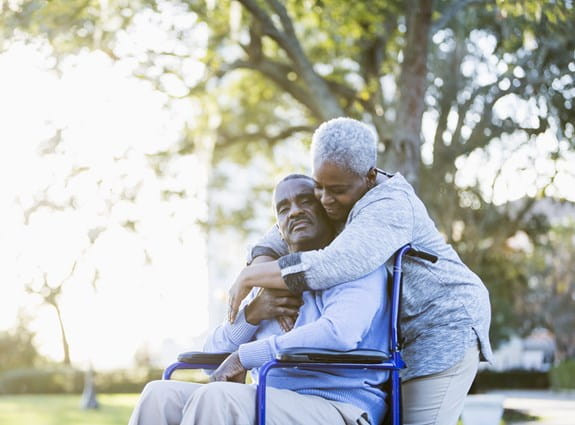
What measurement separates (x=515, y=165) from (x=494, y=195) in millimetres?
1269

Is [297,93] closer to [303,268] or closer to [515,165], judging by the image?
[515,165]

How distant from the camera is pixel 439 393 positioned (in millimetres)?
2861

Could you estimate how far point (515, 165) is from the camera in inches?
461

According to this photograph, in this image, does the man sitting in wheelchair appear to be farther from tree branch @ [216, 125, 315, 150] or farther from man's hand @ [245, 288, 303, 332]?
tree branch @ [216, 125, 315, 150]

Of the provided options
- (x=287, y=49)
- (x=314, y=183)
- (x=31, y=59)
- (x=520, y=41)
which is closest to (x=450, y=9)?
(x=520, y=41)

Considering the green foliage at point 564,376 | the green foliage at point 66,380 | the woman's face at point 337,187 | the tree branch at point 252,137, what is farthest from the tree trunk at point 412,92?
the green foliage at point 66,380

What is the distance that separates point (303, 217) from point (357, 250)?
0.35 meters

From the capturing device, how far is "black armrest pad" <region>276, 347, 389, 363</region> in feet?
7.97

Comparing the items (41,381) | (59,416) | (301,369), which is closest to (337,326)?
(301,369)

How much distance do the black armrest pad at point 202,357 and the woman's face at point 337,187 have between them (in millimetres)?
586

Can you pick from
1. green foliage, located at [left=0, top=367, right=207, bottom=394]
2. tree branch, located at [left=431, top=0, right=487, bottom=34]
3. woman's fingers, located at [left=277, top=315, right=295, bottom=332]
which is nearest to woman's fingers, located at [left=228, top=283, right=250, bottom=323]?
woman's fingers, located at [left=277, top=315, right=295, bottom=332]

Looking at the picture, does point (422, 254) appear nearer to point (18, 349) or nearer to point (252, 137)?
point (252, 137)

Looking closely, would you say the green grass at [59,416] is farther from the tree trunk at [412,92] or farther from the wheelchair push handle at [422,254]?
the wheelchair push handle at [422,254]

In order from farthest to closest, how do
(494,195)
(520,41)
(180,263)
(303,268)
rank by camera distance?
(180,263), (494,195), (520,41), (303,268)
